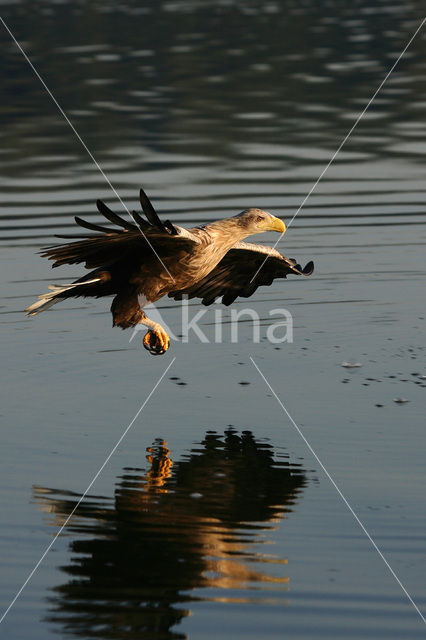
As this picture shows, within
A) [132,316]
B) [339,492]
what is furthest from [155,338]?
[339,492]

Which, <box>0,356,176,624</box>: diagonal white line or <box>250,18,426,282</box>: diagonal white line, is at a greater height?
<box>250,18,426,282</box>: diagonal white line

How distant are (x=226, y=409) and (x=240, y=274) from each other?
1.71 metres

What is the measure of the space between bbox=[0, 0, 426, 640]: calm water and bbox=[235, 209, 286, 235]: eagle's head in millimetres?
1035

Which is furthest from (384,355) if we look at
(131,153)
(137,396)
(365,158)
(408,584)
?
(131,153)

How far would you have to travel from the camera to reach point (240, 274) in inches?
390

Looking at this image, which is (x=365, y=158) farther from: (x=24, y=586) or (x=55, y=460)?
(x=24, y=586)

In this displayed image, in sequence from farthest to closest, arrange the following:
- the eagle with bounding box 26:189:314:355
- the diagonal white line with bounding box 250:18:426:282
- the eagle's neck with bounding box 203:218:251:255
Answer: the diagonal white line with bounding box 250:18:426:282, the eagle's neck with bounding box 203:218:251:255, the eagle with bounding box 26:189:314:355

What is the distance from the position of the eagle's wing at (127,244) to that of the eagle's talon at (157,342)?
24.9 inches

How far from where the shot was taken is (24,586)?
6035mm

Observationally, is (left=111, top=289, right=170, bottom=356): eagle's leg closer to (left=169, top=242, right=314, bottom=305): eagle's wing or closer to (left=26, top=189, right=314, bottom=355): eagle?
(left=26, top=189, right=314, bottom=355): eagle

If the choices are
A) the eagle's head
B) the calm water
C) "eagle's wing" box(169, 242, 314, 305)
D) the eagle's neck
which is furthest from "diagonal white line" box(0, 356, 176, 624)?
the eagle's head

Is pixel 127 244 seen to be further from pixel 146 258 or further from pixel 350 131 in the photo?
pixel 350 131

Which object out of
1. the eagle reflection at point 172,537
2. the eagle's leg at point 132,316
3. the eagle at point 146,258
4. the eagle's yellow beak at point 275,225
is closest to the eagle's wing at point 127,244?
the eagle at point 146,258

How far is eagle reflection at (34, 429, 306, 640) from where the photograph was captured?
19.1 ft
